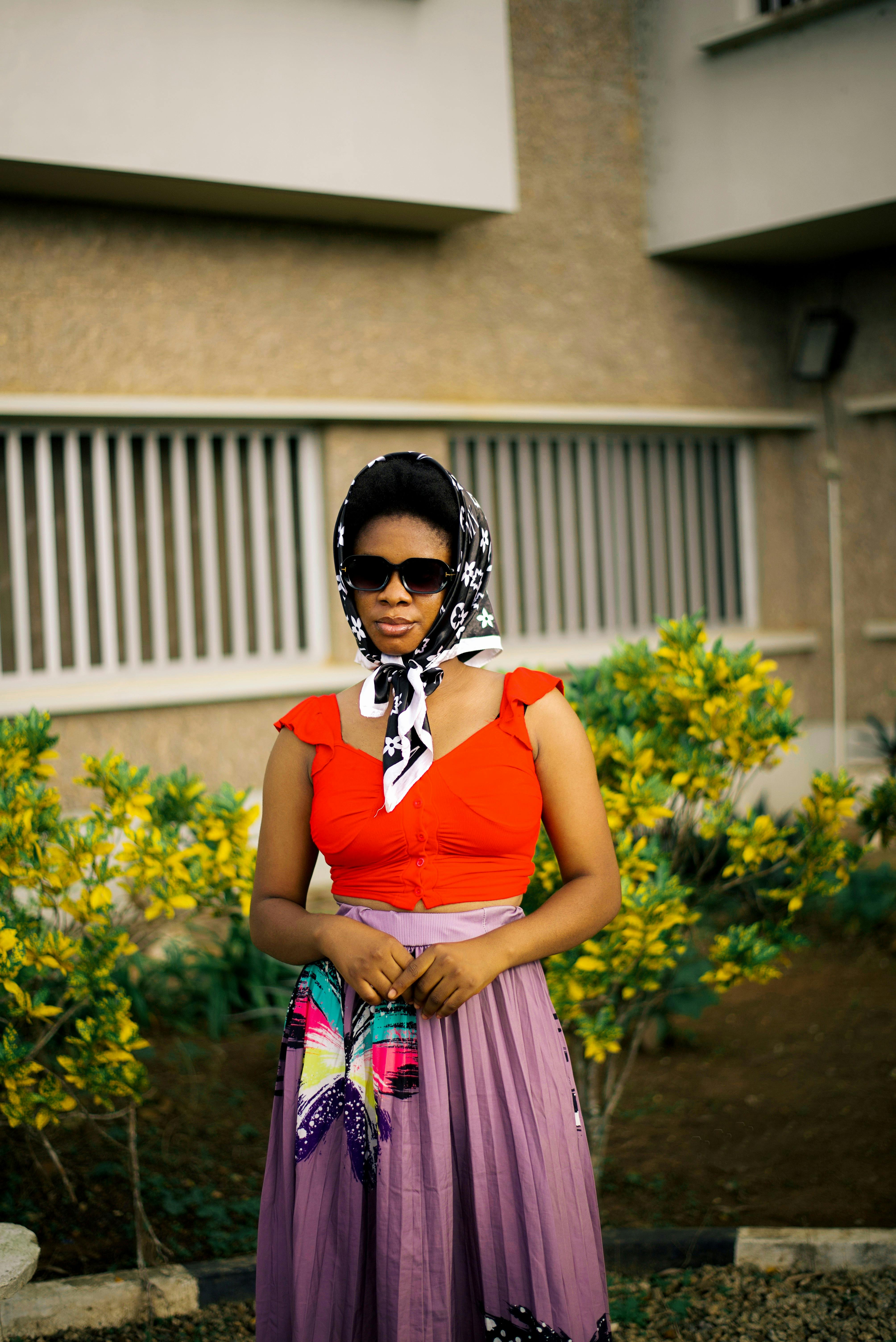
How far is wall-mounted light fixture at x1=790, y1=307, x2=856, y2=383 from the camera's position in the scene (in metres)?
8.12

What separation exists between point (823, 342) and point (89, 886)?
6.91 m

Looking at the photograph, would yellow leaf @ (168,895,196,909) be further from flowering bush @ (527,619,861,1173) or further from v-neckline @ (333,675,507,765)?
v-neckline @ (333,675,507,765)

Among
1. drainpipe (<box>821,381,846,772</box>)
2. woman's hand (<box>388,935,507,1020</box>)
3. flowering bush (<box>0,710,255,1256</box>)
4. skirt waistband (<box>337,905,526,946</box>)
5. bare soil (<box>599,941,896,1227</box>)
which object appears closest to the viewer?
woman's hand (<box>388,935,507,1020</box>)

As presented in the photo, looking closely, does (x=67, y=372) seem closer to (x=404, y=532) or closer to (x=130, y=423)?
(x=130, y=423)

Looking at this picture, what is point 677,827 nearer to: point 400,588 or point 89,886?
point 89,886

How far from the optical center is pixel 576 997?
286 centimetres

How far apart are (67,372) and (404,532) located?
4.57m

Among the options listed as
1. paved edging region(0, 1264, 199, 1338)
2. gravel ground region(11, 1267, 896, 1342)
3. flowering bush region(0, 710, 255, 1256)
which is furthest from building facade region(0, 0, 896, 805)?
gravel ground region(11, 1267, 896, 1342)

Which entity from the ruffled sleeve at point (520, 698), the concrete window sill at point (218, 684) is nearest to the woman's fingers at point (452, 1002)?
the ruffled sleeve at point (520, 698)

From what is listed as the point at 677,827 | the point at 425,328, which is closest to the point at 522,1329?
the point at 677,827

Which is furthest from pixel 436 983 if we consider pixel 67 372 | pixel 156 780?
pixel 67 372

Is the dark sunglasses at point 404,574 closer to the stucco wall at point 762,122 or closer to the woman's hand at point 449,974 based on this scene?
the woman's hand at point 449,974

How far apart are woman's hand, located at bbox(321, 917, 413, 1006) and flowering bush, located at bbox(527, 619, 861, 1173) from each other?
110cm

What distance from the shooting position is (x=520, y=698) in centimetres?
194
